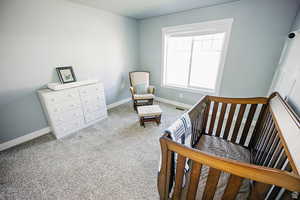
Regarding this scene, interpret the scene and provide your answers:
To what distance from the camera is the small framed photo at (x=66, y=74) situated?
2249 millimetres

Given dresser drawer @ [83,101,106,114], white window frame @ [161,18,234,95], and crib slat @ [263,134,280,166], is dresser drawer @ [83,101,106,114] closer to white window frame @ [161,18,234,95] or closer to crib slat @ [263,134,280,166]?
white window frame @ [161,18,234,95]

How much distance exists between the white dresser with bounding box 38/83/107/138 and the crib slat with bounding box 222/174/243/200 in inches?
96.8

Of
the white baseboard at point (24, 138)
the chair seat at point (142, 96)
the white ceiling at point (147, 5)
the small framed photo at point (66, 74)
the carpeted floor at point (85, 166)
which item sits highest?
the white ceiling at point (147, 5)

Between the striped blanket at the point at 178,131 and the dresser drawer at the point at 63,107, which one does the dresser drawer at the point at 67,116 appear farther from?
the striped blanket at the point at 178,131

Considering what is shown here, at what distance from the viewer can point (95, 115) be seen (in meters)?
2.61

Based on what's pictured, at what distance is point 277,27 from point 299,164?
2.46 metres

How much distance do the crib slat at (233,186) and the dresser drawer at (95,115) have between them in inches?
98.3

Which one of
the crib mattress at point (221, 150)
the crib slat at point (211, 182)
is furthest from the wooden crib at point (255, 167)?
the crib mattress at point (221, 150)

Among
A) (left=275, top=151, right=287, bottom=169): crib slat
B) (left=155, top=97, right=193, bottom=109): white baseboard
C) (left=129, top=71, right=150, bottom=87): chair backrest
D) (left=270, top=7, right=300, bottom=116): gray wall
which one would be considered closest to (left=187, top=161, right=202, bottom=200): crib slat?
(left=275, top=151, right=287, bottom=169): crib slat

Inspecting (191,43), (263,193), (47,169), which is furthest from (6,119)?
(191,43)

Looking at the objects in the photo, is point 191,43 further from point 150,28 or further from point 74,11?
point 74,11

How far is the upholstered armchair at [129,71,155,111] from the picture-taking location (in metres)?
3.11

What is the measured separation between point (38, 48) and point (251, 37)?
377 cm

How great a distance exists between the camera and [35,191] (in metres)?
1.31
